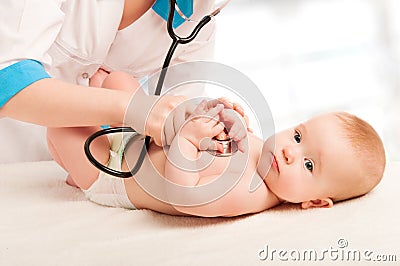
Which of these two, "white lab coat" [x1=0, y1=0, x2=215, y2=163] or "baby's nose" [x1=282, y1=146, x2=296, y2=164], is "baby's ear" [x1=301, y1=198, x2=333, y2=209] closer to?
"baby's nose" [x1=282, y1=146, x2=296, y2=164]

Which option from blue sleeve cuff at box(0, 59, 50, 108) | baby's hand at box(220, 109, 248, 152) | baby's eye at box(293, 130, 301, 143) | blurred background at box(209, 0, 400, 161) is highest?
blue sleeve cuff at box(0, 59, 50, 108)

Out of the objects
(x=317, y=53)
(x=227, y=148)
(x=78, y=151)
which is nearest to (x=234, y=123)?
(x=227, y=148)

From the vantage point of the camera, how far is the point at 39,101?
1142 mm

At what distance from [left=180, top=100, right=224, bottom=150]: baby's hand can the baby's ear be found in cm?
23

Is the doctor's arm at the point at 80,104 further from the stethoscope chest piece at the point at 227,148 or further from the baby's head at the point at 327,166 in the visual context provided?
the baby's head at the point at 327,166

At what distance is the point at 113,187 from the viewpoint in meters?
1.29

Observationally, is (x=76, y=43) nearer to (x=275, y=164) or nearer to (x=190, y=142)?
(x=190, y=142)

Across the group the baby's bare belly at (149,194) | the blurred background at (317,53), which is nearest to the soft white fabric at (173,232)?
the baby's bare belly at (149,194)

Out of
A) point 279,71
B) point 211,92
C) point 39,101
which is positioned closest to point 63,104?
point 39,101

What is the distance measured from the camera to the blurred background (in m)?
2.51

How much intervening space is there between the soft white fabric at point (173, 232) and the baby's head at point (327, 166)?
0.10 ft

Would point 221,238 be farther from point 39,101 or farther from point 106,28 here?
point 106,28

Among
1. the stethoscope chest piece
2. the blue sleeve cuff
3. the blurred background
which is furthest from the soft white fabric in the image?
the blurred background

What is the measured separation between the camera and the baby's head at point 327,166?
1.24 m
